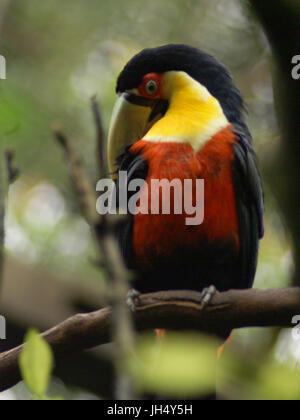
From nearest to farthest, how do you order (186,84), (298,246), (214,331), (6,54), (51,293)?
(298,246) < (214,331) < (186,84) < (51,293) < (6,54)

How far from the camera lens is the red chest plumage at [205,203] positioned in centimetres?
137

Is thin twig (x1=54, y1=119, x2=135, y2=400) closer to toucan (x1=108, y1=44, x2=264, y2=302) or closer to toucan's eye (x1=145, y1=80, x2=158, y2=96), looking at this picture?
toucan (x1=108, y1=44, x2=264, y2=302)

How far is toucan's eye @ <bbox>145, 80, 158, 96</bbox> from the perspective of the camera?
5.04 ft

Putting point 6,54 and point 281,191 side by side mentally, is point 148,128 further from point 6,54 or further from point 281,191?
point 6,54

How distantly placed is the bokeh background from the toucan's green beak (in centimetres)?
28

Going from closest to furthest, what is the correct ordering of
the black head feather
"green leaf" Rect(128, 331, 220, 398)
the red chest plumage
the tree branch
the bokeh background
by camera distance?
"green leaf" Rect(128, 331, 220, 398), the tree branch, the red chest plumage, the black head feather, the bokeh background

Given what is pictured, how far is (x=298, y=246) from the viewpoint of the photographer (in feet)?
3.43

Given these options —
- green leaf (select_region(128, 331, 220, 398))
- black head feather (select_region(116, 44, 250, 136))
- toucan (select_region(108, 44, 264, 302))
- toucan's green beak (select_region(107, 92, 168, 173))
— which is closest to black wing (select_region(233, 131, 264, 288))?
toucan (select_region(108, 44, 264, 302))

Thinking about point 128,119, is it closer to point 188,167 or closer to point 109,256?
point 188,167

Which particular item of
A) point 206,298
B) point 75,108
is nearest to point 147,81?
point 206,298

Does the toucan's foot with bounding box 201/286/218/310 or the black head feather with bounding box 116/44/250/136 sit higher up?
the black head feather with bounding box 116/44/250/136

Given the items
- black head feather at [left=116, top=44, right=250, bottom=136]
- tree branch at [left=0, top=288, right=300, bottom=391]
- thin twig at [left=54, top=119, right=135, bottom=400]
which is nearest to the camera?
→ thin twig at [left=54, top=119, right=135, bottom=400]
